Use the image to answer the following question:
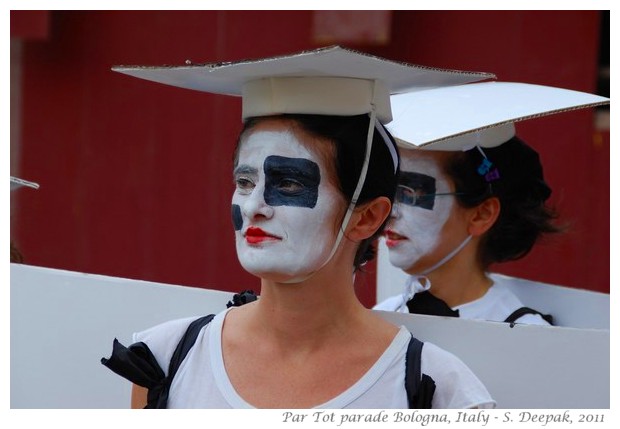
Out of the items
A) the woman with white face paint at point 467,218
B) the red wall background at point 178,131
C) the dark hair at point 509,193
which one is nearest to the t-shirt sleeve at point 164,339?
the woman with white face paint at point 467,218

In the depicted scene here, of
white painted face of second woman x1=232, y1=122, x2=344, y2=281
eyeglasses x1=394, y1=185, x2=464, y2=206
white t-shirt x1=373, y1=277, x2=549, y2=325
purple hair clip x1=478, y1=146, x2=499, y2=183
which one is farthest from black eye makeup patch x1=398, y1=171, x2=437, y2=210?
white painted face of second woman x1=232, y1=122, x2=344, y2=281

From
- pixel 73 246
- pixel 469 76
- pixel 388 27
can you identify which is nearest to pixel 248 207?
pixel 469 76

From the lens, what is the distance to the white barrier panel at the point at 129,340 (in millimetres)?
2555

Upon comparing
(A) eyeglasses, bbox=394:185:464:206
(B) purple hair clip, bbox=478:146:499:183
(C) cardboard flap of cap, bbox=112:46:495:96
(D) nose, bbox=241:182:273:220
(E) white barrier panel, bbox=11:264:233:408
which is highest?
(C) cardboard flap of cap, bbox=112:46:495:96

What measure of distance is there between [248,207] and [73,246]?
3664 millimetres

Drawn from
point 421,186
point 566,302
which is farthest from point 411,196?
point 566,302

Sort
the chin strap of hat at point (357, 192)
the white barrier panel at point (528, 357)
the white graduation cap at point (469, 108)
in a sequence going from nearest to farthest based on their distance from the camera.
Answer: the chin strap of hat at point (357, 192)
the white barrier panel at point (528, 357)
the white graduation cap at point (469, 108)

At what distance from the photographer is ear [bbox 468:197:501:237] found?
3.34m

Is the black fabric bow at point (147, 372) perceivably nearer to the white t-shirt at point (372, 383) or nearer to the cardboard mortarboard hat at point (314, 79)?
the white t-shirt at point (372, 383)

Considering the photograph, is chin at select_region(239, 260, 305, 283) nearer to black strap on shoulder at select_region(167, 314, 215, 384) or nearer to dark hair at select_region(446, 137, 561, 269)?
black strap on shoulder at select_region(167, 314, 215, 384)

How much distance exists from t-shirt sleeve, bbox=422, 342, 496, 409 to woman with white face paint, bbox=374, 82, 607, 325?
2.73 feet

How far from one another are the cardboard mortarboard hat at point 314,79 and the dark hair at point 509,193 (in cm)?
94

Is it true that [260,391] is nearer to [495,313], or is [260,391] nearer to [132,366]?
[132,366]

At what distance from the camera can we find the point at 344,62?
7.24 feet
